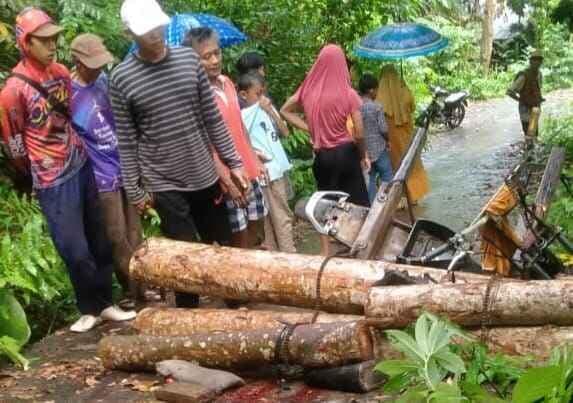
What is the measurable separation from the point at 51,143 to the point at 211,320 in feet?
5.59

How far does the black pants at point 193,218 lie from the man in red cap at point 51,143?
62 centimetres

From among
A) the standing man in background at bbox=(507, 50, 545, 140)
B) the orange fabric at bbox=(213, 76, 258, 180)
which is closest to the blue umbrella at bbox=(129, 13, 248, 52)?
the orange fabric at bbox=(213, 76, 258, 180)

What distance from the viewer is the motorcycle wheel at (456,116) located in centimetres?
2056

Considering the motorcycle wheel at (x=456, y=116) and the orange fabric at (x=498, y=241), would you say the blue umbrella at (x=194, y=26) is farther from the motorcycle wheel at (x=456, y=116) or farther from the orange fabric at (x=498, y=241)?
the motorcycle wheel at (x=456, y=116)

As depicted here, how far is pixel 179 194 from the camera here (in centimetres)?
602

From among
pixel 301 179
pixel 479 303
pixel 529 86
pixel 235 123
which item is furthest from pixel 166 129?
pixel 529 86

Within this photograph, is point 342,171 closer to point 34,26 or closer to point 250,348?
point 34,26

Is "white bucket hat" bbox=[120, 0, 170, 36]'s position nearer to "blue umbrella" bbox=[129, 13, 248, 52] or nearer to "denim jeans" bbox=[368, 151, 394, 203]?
"blue umbrella" bbox=[129, 13, 248, 52]

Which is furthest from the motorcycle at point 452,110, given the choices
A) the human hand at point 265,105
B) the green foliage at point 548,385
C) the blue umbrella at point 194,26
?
the green foliage at point 548,385

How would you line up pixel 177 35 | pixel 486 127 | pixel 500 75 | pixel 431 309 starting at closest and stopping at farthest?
pixel 431 309 → pixel 177 35 → pixel 486 127 → pixel 500 75

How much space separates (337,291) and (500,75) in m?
25.3

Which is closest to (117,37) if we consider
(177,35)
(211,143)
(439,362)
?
(177,35)

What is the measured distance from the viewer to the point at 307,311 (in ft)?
19.2

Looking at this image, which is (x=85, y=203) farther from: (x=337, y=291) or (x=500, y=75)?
(x=500, y=75)
